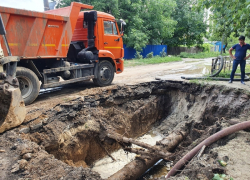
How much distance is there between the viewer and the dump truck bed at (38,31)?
5.07m

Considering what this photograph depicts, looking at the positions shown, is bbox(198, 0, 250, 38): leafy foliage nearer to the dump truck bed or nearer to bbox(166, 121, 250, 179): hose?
bbox(166, 121, 250, 179): hose

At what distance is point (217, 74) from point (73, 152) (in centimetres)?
715

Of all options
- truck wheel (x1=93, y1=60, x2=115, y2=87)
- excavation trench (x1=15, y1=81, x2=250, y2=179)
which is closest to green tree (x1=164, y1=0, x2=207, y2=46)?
excavation trench (x1=15, y1=81, x2=250, y2=179)

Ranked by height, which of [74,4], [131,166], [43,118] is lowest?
[131,166]

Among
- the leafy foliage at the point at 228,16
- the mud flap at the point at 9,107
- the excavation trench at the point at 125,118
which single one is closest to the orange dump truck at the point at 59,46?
the excavation trench at the point at 125,118

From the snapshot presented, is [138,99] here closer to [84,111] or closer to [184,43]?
[84,111]

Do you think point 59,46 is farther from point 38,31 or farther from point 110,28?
point 110,28

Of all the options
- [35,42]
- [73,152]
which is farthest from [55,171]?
[35,42]

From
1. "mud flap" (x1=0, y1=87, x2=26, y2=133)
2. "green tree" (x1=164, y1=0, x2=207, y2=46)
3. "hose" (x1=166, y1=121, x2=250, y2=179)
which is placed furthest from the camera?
"green tree" (x1=164, y1=0, x2=207, y2=46)

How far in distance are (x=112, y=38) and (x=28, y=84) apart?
12.2 ft

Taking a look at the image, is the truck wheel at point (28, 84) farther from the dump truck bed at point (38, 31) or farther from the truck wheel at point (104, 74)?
the truck wheel at point (104, 74)

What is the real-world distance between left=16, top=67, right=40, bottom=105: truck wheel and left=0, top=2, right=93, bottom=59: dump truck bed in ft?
1.50

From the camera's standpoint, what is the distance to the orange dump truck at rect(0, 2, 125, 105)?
525 centimetres

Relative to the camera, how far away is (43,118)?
16.4 ft
